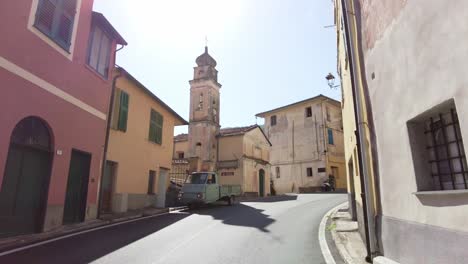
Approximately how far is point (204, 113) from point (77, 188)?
63.3 ft

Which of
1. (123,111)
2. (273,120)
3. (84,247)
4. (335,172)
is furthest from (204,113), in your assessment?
(84,247)

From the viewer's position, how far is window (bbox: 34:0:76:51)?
328 inches

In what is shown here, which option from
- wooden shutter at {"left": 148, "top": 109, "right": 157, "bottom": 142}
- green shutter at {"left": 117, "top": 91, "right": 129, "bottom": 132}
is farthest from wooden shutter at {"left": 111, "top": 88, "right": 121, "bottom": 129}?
wooden shutter at {"left": 148, "top": 109, "right": 157, "bottom": 142}

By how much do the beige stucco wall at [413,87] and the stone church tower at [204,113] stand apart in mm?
22266

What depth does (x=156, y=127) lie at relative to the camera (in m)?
17.3

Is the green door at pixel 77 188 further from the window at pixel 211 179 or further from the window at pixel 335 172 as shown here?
the window at pixel 335 172

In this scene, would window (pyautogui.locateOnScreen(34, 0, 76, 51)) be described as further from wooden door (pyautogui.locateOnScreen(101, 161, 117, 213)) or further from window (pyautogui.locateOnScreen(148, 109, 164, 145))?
window (pyautogui.locateOnScreen(148, 109, 164, 145))

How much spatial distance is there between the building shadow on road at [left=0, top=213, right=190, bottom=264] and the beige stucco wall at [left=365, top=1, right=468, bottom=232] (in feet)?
18.5

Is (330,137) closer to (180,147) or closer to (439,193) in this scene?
(180,147)

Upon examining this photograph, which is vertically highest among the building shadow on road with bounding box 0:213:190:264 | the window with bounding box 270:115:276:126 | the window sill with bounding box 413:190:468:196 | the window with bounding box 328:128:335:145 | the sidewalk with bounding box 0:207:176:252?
the window with bounding box 270:115:276:126

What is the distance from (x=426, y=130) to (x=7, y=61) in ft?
29.5

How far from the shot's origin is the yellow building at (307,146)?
3341 cm

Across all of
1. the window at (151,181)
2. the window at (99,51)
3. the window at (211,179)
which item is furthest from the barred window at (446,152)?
the window at (151,181)

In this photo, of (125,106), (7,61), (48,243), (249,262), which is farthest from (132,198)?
(249,262)
